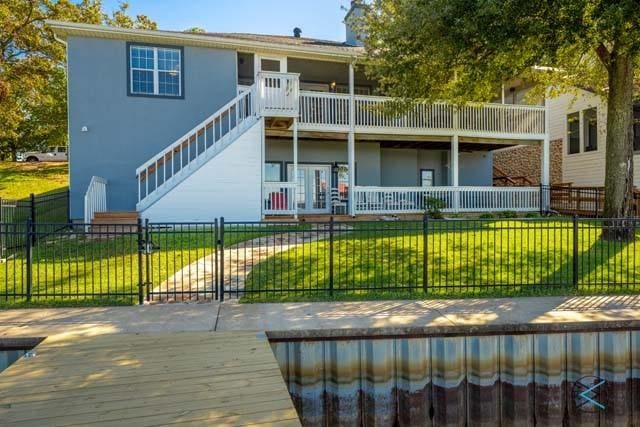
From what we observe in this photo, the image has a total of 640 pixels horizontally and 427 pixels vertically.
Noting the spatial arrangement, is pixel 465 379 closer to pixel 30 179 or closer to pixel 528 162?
pixel 528 162

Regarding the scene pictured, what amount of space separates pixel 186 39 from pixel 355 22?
19.6 feet

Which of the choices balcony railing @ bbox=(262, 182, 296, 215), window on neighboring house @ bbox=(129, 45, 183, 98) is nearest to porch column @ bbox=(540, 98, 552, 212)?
balcony railing @ bbox=(262, 182, 296, 215)

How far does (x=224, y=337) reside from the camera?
521 centimetres

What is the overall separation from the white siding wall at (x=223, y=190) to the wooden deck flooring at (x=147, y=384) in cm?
874

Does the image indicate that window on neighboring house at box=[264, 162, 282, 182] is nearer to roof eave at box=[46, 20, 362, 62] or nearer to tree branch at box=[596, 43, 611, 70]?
roof eave at box=[46, 20, 362, 62]

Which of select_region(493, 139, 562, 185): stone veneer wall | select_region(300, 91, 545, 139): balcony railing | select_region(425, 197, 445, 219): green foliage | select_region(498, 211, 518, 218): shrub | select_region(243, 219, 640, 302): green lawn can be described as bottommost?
select_region(243, 219, 640, 302): green lawn

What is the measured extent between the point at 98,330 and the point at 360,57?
1237 cm

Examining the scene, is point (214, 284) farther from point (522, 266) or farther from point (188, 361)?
point (522, 266)

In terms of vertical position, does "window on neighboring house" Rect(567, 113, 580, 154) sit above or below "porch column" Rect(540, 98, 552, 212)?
above

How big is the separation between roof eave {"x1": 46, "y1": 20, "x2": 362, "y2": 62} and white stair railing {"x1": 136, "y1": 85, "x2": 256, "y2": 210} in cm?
224

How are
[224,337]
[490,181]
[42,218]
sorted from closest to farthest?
1. [224,337]
2. [42,218]
3. [490,181]

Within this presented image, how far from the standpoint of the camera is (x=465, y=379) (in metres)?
5.44

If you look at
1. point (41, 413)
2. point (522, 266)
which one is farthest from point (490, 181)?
point (41, 413)

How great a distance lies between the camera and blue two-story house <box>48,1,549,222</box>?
1429 cm
